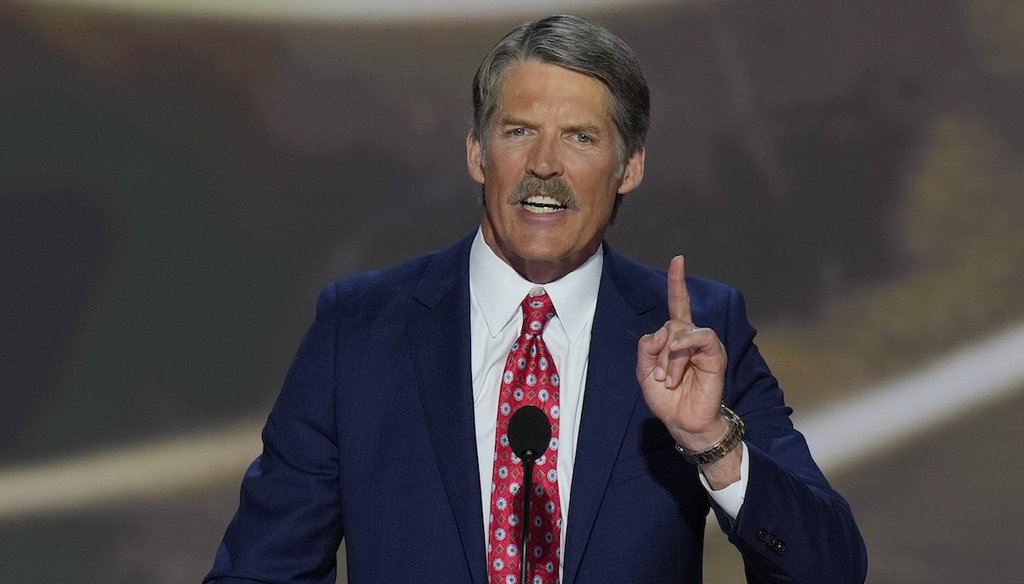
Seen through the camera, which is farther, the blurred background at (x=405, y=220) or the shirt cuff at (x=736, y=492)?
the blurred background at (x=405, y=220)

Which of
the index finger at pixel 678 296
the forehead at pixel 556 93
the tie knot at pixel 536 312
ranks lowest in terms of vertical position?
the index finger at pixel 678 296

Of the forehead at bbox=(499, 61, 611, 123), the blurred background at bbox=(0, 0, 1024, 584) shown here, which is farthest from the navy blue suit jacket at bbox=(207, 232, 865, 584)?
the blurred background at bbox=(0, 0, 1024, 584)

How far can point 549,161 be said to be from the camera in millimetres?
2324

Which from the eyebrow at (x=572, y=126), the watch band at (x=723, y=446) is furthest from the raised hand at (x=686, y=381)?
the eyebrow at (x=572, y=126)

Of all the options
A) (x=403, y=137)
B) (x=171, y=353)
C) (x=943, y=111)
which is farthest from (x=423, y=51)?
(x=943, y=111)

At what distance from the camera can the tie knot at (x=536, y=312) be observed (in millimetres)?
2369

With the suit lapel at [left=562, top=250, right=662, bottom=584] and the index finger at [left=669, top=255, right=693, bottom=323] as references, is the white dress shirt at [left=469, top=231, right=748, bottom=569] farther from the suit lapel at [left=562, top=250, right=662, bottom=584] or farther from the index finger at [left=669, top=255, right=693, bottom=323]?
the index finger at [left=669, top=255, right=693, bottom=323]

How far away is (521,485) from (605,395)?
0.66 feet

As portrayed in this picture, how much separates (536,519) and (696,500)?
10.4 inches

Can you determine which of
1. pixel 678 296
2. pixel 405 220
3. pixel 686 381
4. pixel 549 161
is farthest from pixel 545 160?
pixel 405 220

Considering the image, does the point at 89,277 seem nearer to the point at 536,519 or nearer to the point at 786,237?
the point at 786,237

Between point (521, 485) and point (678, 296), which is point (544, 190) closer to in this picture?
point (678, 296)

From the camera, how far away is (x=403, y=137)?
13.2ft

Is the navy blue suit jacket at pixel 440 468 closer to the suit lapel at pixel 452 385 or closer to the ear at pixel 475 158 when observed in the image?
the suit lapel at pixel 452 385
